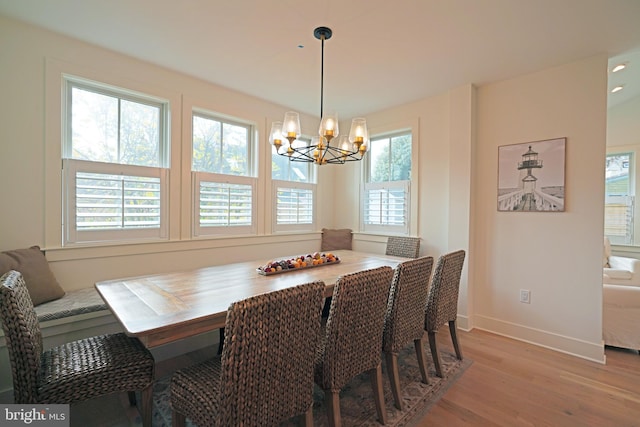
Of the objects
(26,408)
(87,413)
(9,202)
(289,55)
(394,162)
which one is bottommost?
(87,413)

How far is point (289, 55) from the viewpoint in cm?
261

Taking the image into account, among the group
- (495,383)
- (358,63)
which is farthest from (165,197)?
(495,383)

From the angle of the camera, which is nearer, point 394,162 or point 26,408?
point 26,408

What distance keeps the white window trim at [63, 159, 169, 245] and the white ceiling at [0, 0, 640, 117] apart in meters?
1.03

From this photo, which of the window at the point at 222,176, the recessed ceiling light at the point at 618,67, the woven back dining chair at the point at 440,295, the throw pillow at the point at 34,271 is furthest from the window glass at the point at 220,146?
the recessed ceiling light at the point at 618,67

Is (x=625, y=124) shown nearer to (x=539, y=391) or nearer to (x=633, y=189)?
(x=633, y=189)

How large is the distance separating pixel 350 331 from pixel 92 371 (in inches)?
51.5

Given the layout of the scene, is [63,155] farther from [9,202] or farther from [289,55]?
[289,55]

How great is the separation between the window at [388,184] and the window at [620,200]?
124 inches

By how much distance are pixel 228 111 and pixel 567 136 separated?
3.46m

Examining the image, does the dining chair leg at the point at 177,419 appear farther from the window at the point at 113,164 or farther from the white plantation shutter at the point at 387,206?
the white plantation shutter at the point at 387,206

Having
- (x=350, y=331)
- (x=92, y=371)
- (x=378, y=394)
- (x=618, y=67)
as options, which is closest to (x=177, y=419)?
(x=92, y=371)

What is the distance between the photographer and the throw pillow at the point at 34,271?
79.0 inches

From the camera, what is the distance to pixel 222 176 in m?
3.32
